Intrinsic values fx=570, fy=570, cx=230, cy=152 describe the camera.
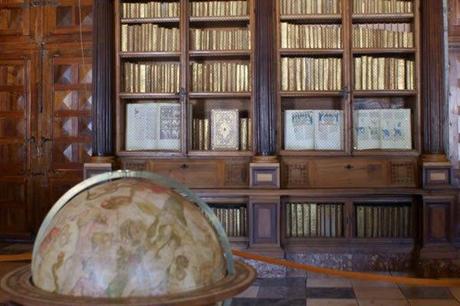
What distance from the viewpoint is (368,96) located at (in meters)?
5.13

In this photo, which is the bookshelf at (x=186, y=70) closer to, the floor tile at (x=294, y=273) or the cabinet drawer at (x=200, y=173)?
the cabinet drawer at (x=200, y=173)

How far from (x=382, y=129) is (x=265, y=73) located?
3.78 feet

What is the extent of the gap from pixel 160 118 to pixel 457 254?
278 cm

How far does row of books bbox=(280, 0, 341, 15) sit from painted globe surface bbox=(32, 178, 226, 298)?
349cm

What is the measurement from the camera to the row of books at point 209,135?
5102mm

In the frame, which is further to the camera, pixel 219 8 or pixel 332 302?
pixel 219 8

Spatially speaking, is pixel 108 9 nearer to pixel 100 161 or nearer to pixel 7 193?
pixel 100 161

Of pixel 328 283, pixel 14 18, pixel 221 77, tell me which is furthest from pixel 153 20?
pixel 328 283

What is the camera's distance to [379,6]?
196 inches

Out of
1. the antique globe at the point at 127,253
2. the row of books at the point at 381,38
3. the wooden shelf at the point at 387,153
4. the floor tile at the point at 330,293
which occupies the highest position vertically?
the row of books at the point at 381,38

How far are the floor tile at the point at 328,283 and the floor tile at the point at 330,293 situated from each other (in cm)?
10

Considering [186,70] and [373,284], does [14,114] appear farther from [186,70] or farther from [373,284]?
[373,284]

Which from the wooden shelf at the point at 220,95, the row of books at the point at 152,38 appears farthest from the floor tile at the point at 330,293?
the row of books at the point at 152,38

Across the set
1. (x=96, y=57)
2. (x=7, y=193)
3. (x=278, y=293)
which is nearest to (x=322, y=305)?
(x=278, y=293)
